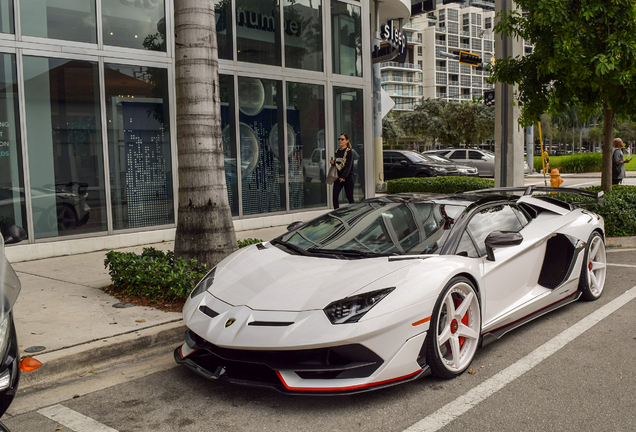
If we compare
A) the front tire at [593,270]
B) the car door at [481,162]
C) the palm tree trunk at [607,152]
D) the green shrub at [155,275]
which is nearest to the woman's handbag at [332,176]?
the palm tree trunk at [607,152]

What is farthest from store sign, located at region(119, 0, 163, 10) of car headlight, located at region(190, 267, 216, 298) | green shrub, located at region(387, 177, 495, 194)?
green shrub, located at region(387, 177, 495, 194)

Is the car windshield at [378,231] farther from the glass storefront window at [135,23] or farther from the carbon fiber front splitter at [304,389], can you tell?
the glass storefront window at [135,23]

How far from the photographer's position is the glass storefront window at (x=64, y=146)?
891 centimetres

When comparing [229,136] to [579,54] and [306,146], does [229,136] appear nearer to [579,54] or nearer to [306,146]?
[306,146]

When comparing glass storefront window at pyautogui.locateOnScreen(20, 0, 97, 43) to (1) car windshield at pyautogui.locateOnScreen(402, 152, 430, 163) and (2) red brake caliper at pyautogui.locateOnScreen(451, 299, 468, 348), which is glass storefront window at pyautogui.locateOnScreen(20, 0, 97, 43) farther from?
(1) car windshield at pyautogui.locateOnScreen(402, 152, 430, 163)

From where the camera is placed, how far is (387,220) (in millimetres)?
4809

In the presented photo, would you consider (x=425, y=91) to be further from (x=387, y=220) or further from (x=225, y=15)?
(x=387, y=220)

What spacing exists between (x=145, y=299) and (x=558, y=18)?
7735mm

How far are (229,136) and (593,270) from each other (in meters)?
7.28

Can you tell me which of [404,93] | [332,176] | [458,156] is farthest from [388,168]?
[404,93]

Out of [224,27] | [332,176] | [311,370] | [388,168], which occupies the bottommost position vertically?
[311,370]

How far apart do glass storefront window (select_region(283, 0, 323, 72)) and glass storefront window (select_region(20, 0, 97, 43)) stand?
4.23 meters

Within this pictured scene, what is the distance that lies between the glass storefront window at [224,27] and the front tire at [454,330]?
8.33 meters

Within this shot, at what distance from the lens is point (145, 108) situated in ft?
33.2
